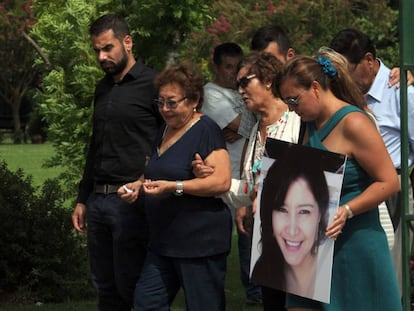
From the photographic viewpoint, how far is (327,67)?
5031mm

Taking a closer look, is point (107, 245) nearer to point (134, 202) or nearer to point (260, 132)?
point (134, 202)

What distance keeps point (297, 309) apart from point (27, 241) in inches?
178

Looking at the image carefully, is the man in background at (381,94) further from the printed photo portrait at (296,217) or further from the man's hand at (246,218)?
the printed photo portrait at (296,217)

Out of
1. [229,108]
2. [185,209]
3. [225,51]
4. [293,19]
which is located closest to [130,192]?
[185,209]

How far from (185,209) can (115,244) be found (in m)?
0.87

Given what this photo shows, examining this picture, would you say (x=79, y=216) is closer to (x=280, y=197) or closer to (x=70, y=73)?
(x=280, y=197)

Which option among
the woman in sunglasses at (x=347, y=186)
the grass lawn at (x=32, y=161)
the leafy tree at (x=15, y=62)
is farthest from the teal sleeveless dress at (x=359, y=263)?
the leafy tree at (x=15, y=62)

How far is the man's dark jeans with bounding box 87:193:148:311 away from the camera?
6.59m

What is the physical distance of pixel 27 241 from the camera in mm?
9203

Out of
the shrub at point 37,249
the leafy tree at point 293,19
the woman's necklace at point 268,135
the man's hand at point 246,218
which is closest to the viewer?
the woman's necklace at point 268,135

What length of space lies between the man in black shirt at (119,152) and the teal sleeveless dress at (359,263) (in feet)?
5.92

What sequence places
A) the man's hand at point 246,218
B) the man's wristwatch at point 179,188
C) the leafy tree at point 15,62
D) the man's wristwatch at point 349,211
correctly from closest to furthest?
the man's wristwatch at point 349,211 → the man's wristwatch at point 179,188 → the man's hand at point 246,218 → the leafy tree at point 15,62

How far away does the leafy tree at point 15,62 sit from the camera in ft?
134

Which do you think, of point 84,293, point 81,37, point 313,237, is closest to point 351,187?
point 313,237
